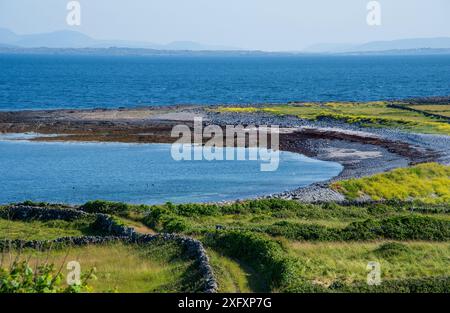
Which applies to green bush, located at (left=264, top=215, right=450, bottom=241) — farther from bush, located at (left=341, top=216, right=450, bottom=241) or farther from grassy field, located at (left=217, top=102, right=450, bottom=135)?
grassy field, located at (left=217, top=102, right=450, bottom=135)

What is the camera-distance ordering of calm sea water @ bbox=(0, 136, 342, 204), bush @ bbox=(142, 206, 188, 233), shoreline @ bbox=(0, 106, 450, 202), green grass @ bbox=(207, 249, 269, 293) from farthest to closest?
shoreline @ bbox=(0, 106, 450, 202), calm sea water @ bbox=(0, 136, 342, 204), bush @ bbox=(142, 206, 188, 233), green grass @ bbox=(207, 249, 269, 293)

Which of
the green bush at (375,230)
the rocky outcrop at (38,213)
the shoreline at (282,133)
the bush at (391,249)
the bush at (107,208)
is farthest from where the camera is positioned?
the shoreline at (282,133)

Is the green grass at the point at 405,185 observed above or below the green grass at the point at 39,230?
below

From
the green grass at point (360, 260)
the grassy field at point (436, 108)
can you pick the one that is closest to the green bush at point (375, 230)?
the green grass at point (360, 260)

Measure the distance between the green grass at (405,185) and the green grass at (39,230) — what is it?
81.5 feet

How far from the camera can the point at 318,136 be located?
89500mm

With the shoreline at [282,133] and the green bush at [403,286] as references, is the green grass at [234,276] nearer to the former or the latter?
the green bush at [403,286]

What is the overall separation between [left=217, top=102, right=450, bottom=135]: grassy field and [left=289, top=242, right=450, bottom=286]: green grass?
5760cm

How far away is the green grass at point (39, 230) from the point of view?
37.9 metres

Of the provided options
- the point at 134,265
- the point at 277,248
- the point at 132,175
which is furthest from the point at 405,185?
the point at 134,265

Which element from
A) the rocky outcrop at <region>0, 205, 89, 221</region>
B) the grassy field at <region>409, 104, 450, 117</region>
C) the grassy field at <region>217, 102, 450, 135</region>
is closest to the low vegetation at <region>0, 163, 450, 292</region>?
the rocky outcrop at <region>0, 205, 89, 221</region>

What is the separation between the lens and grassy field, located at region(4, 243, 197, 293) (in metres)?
27.4

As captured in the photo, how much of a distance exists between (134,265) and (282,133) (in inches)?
2479
